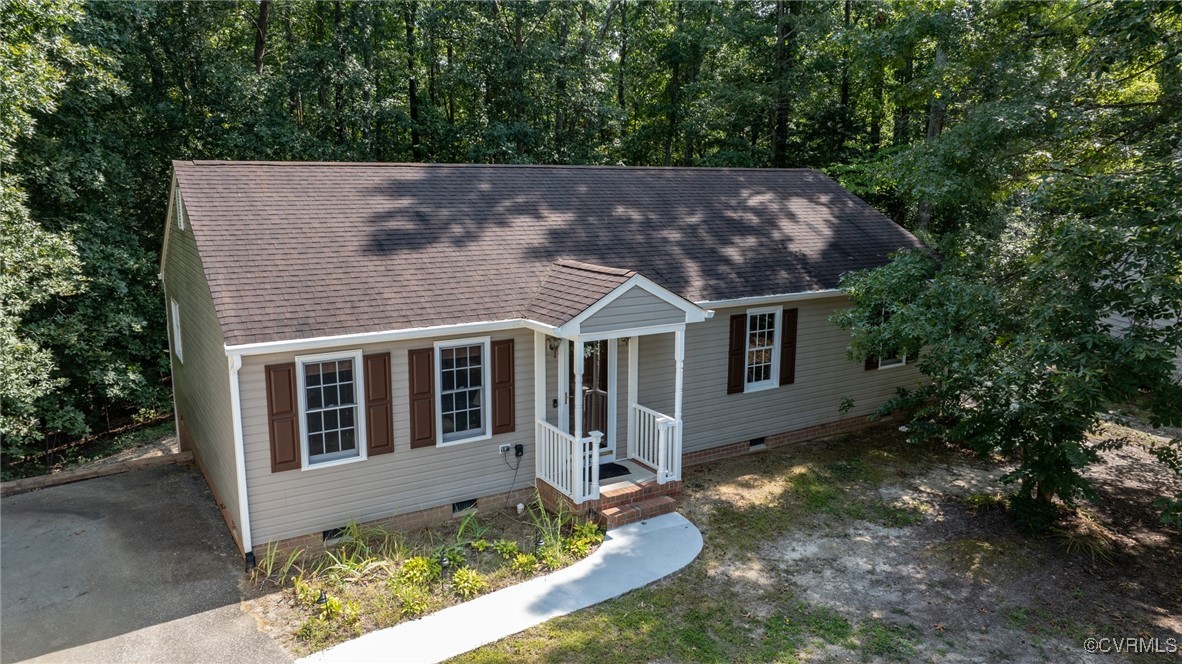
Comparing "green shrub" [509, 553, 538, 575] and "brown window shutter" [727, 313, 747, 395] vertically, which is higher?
"brown window shutter" [727, 313, 747, 395]

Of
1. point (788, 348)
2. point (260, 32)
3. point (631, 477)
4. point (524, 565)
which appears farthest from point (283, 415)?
point (260, 32)

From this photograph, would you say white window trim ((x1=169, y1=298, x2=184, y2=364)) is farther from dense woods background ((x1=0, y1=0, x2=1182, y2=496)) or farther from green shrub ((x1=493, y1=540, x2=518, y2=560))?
green shrub ((x1=493, y1=540, x2=518, y2=560))

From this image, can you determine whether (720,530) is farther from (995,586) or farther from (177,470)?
(177,470)

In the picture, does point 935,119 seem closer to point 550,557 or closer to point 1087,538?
point 1087,538

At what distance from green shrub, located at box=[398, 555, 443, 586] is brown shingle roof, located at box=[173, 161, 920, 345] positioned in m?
2.80

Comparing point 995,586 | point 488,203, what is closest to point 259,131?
point 488,203

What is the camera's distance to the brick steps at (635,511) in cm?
973

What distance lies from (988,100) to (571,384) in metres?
8.03

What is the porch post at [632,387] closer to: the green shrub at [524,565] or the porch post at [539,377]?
the porch post at [539,377]

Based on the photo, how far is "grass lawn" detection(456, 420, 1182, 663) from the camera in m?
7.32

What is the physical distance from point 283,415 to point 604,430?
4.64m

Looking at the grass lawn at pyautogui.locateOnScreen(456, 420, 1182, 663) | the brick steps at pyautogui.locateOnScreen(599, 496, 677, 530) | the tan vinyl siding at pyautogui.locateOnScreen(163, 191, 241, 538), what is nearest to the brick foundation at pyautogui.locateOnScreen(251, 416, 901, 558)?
the brick steps at pyautogui.locateOnScreen(599, 496, 677, 530)

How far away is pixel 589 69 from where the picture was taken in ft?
74.0

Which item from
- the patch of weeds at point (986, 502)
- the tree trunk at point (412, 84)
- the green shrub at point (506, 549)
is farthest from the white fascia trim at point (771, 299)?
the tree trunk at point (412, 84)
